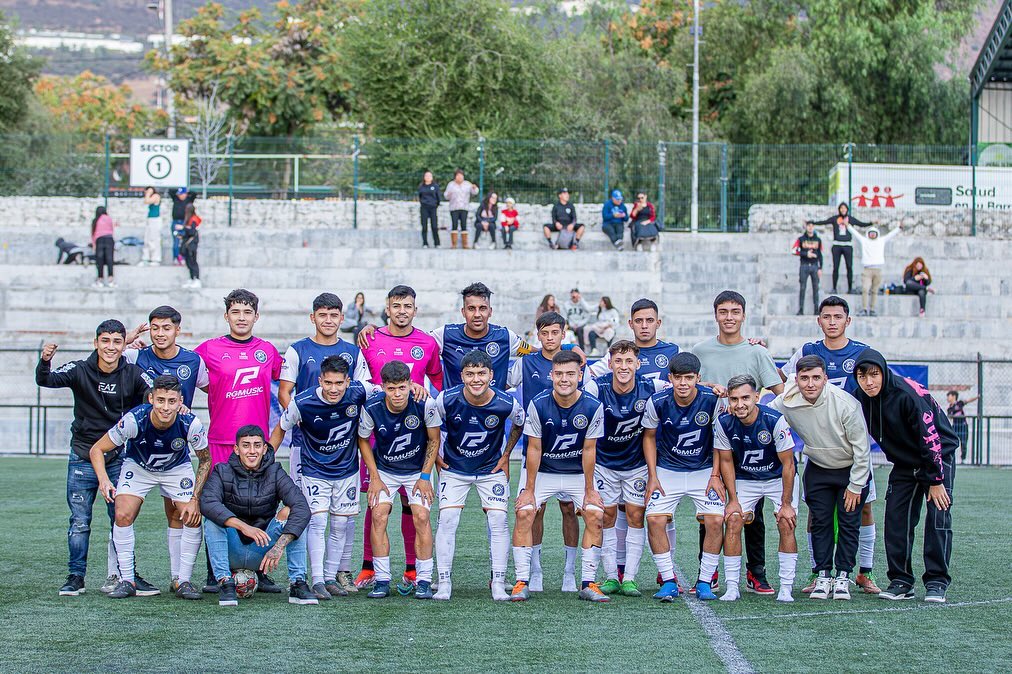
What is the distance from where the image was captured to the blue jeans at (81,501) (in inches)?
301

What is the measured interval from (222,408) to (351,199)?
18.8 metres

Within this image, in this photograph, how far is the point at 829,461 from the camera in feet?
25.4

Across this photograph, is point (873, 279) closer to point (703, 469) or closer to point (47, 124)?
point (703, 469)

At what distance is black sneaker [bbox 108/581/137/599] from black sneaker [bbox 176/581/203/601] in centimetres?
29

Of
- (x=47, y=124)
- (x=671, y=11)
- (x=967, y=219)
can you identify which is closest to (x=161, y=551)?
(x=967, y=219)

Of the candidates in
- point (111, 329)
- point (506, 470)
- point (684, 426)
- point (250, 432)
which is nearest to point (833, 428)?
Result: point (684, 426)

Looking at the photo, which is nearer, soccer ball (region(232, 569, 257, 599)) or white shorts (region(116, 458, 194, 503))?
soccer ball (region(232, 569, 257, 599))

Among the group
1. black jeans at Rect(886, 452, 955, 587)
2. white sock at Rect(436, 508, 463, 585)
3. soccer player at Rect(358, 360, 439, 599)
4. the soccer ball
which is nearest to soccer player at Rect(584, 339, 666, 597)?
white sock at Rect(436, 508, 463, 585)

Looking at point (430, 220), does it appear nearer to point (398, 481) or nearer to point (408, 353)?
point (408, 353)

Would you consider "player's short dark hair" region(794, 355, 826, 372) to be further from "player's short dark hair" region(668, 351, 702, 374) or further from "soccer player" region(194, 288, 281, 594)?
"soccer player" region(194, 288, 281, 594)

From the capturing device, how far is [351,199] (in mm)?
26641

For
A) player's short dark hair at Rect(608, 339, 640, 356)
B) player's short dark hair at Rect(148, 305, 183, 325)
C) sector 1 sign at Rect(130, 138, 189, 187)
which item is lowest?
player's short dark hair at Rect(608, 339, 640, 356)

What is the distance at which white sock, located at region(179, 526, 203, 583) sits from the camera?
7.55m

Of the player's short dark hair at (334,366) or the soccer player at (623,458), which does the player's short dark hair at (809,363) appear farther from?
the player's short dark hair at (334,366)
